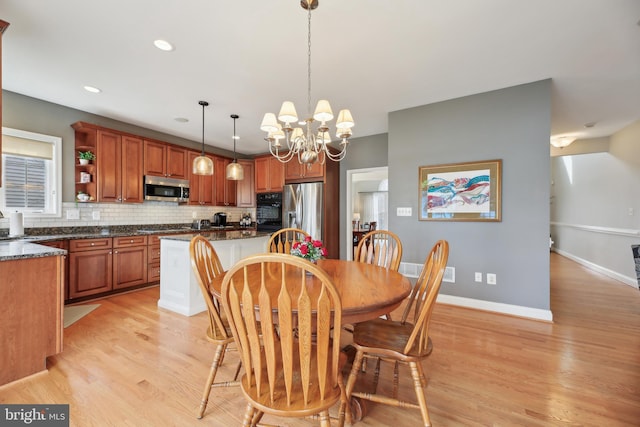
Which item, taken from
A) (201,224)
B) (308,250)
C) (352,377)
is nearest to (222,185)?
(201,224)

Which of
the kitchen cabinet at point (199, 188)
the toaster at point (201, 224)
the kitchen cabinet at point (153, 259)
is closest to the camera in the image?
the kitchen cabinet at point (153, 259)

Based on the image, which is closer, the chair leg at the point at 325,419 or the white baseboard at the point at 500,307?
the chair leg at the point at 325,419

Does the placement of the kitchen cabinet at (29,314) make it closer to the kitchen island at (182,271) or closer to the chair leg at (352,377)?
the kitchen island at (182,271)

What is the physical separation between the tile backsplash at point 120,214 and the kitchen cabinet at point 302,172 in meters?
1.91

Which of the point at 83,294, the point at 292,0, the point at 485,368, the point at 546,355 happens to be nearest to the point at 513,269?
the point at 546,355

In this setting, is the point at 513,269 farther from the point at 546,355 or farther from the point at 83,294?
the point at 83,294

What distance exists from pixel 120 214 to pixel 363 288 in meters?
4.47

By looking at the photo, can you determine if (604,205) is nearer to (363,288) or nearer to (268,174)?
(363,288)

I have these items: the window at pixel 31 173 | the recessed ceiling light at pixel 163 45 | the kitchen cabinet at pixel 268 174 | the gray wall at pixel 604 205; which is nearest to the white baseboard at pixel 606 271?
the gray wall at pixel 604 205

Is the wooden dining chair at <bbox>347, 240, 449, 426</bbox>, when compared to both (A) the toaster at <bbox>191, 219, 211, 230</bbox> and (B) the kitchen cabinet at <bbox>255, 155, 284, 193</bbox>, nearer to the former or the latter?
(B) the kitchen cabinet at <bbox>255, 155, 284, 193</bbox>

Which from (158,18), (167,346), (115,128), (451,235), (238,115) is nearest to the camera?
(158,18)

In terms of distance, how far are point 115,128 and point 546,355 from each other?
5.99 meters

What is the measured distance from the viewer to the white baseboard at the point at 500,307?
289 cm

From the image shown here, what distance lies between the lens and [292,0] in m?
1.81
